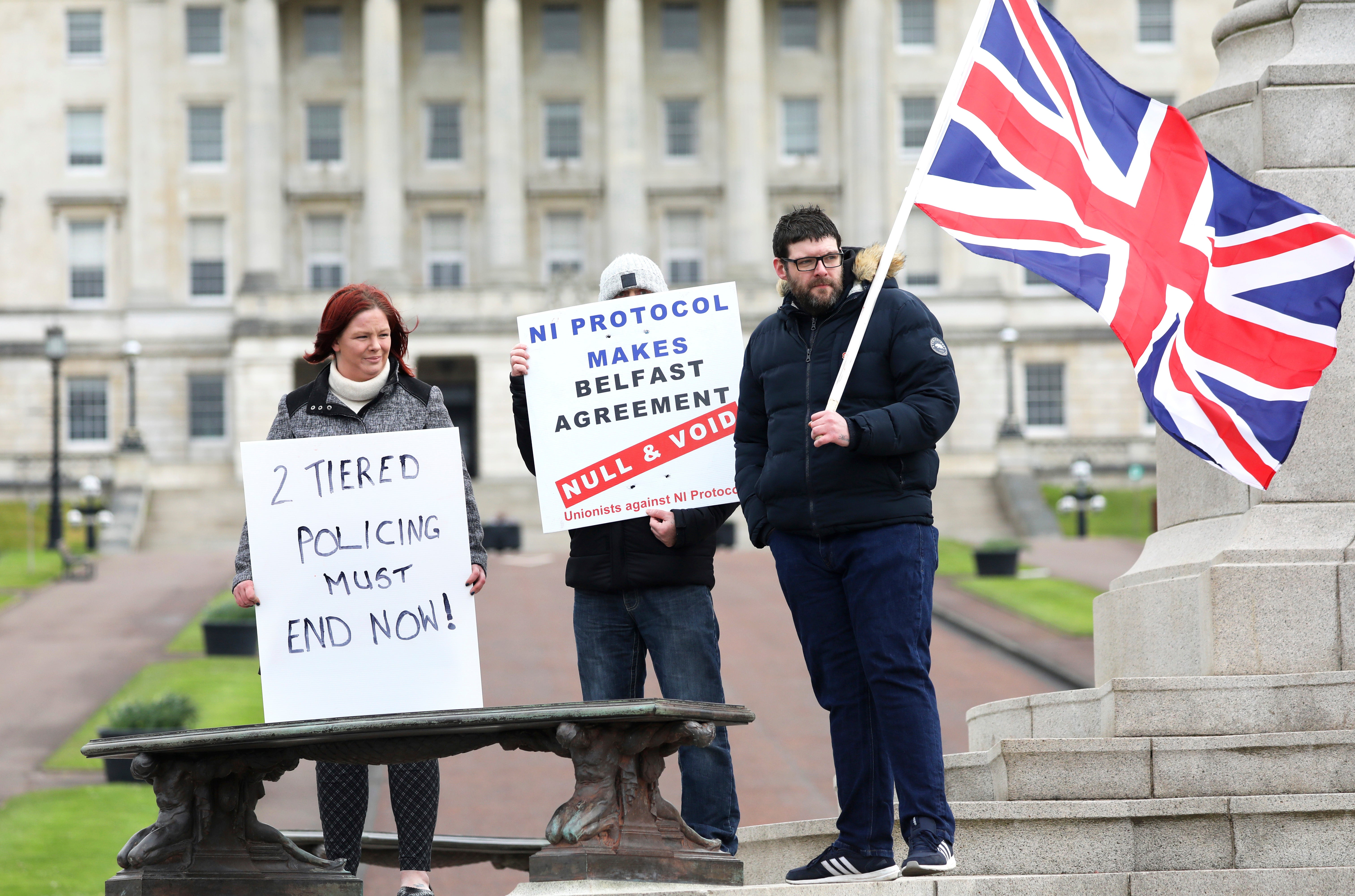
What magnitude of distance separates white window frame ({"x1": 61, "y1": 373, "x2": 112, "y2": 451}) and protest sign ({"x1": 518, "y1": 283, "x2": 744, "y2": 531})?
57.7m

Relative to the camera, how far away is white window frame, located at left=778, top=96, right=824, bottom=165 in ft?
216

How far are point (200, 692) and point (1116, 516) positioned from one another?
33778 millimetres

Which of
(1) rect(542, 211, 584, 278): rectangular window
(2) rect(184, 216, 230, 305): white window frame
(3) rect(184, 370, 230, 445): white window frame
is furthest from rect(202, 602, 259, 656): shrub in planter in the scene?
(2) rect(184, 216, 230, 305): white window frame

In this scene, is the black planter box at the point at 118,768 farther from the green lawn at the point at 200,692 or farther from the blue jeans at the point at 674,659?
the blue jeans at the point at 674,659

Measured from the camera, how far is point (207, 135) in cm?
6462

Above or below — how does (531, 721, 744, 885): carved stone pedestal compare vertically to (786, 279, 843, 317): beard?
below

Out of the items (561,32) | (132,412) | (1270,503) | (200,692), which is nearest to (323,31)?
(561,32)

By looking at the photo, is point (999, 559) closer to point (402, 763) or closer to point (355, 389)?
point (355, 389)

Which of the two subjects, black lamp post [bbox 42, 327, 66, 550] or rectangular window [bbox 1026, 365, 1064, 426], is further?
rectangular window [bbox 1026, 365, 1064, 426]

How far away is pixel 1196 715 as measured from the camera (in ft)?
25.5

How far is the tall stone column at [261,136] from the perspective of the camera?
6259 centimetres

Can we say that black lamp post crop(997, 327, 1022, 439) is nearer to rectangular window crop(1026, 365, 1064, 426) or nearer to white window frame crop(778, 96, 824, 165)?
rectangular window crop(1026, 365, 1064, 426)

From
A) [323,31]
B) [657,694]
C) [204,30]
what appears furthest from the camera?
[323,31]

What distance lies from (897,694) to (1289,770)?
185cm
